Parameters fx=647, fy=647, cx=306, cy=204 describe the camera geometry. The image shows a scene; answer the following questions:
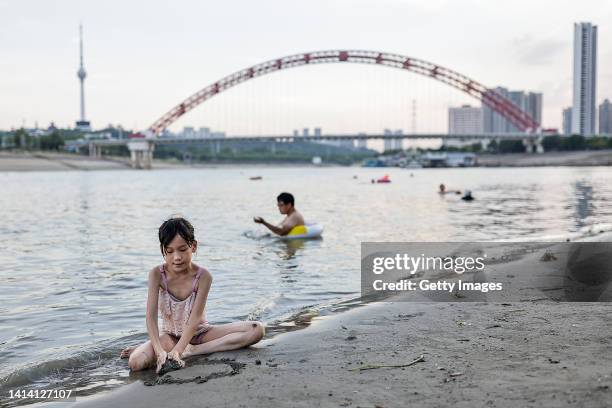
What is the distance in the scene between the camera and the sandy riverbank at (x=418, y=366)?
3387 millimetres

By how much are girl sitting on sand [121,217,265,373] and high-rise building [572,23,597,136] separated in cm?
15294

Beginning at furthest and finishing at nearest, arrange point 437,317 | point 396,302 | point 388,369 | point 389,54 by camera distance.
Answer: point 389,54 → point 396,302 → point 437,317 → point 388,369

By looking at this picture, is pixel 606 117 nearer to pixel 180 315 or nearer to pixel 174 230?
pixel 180 315

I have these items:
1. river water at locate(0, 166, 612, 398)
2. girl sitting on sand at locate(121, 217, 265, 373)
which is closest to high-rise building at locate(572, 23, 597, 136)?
river water at locate(0, 166, 612, 398)

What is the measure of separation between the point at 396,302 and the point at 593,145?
121 m

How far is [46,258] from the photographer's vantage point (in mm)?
11359

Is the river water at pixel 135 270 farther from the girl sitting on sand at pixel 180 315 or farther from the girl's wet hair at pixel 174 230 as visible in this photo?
the girl's wet hair at pixel 174 230

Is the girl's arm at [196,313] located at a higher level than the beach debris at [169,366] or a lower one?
higher

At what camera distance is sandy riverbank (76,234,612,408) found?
11.1 feet

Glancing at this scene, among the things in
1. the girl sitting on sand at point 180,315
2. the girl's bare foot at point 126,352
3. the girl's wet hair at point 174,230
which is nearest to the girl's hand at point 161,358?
the girl sitting on sand at point 180,315

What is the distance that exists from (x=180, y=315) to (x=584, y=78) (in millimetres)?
158359

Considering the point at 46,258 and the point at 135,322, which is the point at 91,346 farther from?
the point at 46,258

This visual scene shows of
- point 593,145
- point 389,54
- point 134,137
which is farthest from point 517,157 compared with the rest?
point 134,137
